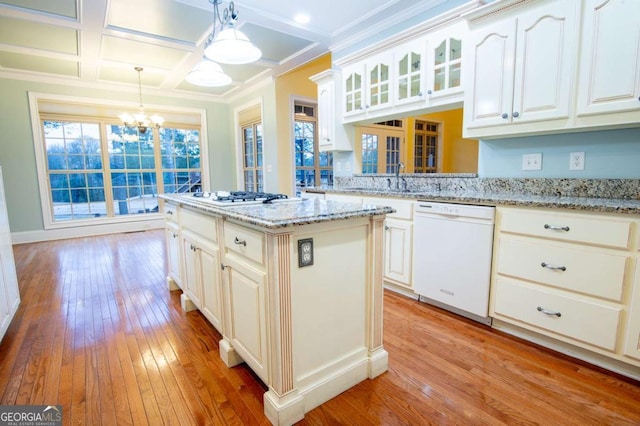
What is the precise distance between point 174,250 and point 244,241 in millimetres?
1575

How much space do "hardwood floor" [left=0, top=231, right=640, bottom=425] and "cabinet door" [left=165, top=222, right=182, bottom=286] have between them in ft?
1.02

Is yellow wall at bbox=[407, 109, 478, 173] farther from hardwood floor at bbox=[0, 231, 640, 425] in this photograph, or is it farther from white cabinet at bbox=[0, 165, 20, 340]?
white cabinet at bbox=[0, 165, 20, 340]

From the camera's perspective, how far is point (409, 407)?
1420 mm

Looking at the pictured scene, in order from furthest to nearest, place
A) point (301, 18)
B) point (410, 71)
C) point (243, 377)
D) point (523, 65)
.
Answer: point (301, 18) < point (410, 71) < point (523, 65) < point (243, 377)

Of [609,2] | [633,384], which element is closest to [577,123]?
[609,2]

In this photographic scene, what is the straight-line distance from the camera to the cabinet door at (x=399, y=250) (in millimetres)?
2513

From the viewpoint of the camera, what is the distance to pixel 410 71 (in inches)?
111

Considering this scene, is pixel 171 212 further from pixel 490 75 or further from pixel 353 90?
pixel 490 75

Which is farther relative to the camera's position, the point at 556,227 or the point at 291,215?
the point at 556,227

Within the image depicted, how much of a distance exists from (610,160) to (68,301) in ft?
13.8

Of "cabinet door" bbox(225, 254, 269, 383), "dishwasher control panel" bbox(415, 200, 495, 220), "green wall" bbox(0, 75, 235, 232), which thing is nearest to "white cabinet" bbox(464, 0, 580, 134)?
"dishwasher control panel" bbox(415, 200, 495, 220)

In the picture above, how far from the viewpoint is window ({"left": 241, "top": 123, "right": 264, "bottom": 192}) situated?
609 centimetres

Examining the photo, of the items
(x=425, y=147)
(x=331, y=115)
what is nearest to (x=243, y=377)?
(x=331, y=115)

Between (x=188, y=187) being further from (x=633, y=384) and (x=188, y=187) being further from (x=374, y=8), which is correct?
(x=633, y=384)
